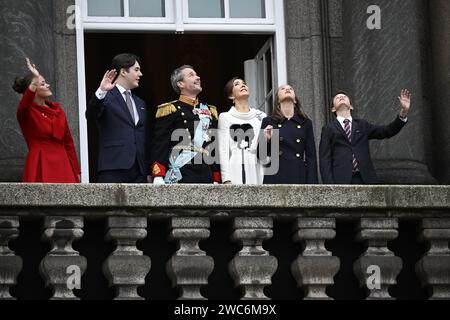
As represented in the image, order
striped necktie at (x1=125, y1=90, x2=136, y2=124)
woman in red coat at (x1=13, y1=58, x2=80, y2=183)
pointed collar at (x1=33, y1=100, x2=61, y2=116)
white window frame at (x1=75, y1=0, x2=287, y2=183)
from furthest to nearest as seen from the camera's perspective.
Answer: white window frame at (x1=75, y1=0, x2=287, y2=183) < striped necktie at (x1=125, y1=90, x2=136, y2=124) < pointed collar at (x1=33, y1=100, x2=61, y2=116) < woman in red coat at (x1=13, y1=58, x2=80, y2=183)

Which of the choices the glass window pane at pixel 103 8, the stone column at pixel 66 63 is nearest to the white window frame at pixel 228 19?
the glass window pane at pixel 103 8

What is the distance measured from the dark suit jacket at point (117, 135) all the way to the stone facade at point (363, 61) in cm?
190

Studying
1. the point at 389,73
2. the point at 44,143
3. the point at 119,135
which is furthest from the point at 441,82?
the point at 44,143

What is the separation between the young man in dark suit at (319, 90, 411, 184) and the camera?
1603cm

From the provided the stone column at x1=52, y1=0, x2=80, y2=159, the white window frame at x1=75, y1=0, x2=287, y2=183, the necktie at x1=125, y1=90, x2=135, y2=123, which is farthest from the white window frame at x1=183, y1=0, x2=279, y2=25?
the necktie at x1=125, y1=90, x2=135, y2=123

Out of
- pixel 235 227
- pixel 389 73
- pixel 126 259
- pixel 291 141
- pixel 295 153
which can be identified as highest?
pixel 389 73

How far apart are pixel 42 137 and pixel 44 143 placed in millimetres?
64

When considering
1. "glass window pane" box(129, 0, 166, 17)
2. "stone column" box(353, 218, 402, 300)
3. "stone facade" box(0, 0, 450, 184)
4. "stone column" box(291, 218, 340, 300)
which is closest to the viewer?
"stone column" box(291, 218, 340, 300)

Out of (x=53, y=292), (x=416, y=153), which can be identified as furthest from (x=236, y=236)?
(x=416, y=153)

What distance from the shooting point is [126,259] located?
13711 mm

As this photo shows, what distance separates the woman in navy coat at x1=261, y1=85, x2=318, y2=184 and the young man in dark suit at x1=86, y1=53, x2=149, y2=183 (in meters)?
1.15

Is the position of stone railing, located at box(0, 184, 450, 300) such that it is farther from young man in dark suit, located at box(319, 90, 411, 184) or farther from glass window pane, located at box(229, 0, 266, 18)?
glass window pane, located at box(229, 0, 266, 18)

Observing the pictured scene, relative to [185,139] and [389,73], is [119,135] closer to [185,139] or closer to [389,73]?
[185,139]
